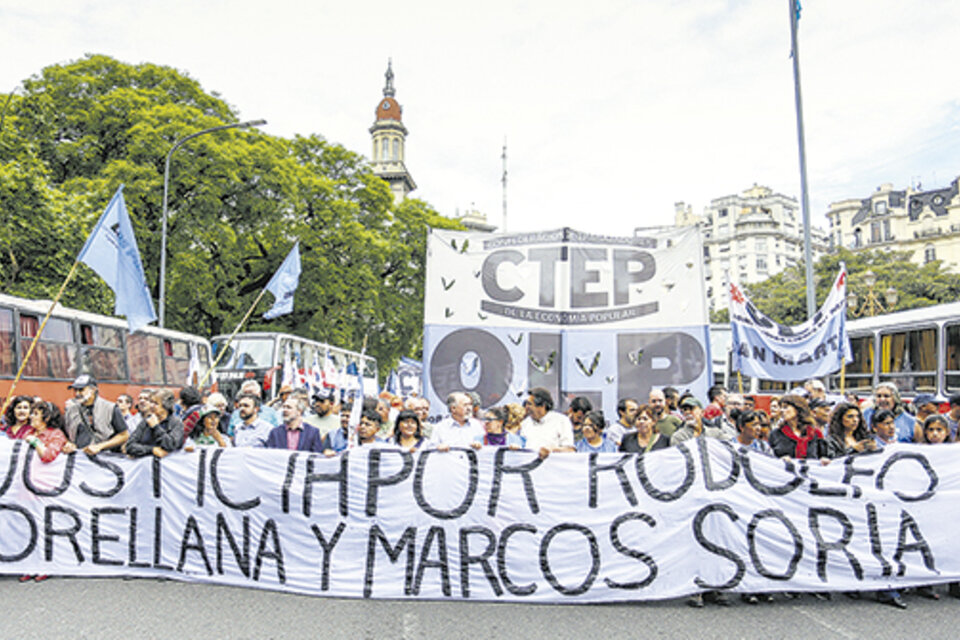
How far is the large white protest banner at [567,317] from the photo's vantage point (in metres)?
8.58

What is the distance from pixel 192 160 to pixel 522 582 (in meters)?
20.0

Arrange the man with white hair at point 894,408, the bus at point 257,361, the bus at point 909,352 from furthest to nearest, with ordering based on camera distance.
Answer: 1. the bus at point 257,361
2. the bus at point 909,352
3. the man with white hair at point 894,408

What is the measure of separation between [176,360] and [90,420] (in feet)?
38.2

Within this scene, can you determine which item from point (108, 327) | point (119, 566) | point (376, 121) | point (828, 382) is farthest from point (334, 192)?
point (376, 121)

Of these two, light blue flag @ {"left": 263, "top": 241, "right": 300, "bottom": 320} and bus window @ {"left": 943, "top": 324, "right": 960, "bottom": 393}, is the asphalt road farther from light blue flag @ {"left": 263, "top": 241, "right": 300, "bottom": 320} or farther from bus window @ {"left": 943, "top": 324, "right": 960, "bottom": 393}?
light blue flag @ {"left": 263, "top": 241, "right": 300, "bottom": 320}

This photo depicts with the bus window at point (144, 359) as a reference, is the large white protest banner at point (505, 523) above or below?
below

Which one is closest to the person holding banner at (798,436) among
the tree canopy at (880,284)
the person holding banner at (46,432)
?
the person holding banner at (46,432)

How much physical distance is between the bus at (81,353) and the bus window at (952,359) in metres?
13.6

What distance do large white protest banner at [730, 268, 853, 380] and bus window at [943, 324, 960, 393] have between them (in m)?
2.25

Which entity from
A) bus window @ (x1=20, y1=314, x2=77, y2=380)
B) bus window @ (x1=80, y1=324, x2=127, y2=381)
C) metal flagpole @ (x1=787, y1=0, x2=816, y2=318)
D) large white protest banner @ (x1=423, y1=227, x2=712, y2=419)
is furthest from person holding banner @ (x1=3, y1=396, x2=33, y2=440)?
metal flagpole @ (x1=787, y1=0, x2=816, y2=318)

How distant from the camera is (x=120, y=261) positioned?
9078 mm

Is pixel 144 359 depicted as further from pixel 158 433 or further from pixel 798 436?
pixel 798 436

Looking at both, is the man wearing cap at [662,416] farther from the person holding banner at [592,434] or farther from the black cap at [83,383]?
the black cap at [83,383]

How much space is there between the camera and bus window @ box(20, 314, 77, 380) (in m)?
12.1
